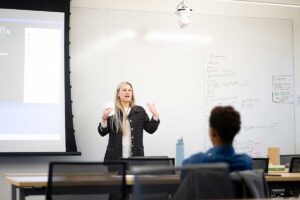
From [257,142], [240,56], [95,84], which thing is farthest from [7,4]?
[257,142]

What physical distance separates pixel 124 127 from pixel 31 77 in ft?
3.85

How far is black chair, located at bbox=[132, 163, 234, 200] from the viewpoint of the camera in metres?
1.96

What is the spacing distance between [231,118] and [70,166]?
911 millimetres

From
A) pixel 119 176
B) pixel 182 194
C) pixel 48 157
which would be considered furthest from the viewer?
pixel 48 157

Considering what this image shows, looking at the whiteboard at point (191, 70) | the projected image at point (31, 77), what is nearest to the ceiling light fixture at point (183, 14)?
the whiteboard at point (191, 70)

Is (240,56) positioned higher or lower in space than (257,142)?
higher

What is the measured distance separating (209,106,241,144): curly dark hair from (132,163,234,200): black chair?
0.31 metres

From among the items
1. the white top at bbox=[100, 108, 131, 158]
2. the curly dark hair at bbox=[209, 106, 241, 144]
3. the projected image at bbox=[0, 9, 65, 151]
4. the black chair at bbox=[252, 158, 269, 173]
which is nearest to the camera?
the curly dark hair at bbox=[209, 106, 241, 144]

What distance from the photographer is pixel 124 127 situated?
540cm

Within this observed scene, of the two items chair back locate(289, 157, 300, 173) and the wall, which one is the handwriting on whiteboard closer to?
the wall

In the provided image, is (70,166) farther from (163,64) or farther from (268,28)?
(268,28)

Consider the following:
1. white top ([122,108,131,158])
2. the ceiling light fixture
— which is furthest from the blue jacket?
the ceiling light fixture

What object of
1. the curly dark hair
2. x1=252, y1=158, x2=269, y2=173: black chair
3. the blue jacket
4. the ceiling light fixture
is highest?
the ceiling light fixture

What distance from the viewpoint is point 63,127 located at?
5746 millimetres
